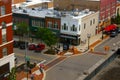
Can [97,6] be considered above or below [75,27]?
above

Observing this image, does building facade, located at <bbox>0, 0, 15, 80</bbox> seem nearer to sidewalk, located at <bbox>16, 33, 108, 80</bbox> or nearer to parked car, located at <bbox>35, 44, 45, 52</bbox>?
sidewalk, located at <bbox>16, 33, 108, 80</bbox>

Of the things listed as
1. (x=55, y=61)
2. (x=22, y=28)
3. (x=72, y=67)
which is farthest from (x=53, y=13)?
(x=72, y=67)

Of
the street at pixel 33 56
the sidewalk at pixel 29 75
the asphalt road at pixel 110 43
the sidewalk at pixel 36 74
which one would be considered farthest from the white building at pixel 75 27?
the sidewalk at pixel 29 75

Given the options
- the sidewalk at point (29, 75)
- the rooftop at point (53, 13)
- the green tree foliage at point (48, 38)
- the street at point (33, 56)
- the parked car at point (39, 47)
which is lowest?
the sidewalk at point (29, 75)

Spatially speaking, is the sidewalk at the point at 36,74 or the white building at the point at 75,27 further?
the white building at the point at 75,27

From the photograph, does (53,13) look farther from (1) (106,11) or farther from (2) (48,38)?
(1) (106,11)

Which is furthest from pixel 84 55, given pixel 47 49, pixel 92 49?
pixel 47 49

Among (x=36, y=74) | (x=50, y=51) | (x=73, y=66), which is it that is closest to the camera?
(x=36, y=74)

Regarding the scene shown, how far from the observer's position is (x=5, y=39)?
53406 millimetres

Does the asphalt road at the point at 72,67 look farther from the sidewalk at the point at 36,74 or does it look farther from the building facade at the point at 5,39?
the building facade at the point at 5,39

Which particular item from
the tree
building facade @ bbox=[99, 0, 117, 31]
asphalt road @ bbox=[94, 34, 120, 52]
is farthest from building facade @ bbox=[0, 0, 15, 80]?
building facade @ bbox=[99, 0, 117, 31]

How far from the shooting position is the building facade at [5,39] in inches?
2056

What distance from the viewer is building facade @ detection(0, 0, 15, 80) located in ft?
171

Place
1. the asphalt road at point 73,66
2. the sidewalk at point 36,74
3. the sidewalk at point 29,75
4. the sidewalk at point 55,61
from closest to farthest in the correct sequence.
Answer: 1. the sidewalk at point 29,75
2. the sidewalk at point 36,74
3. the sidewalk at point 55,61
4. the asphalt road at point 73,66
